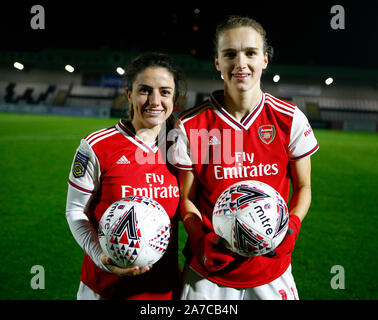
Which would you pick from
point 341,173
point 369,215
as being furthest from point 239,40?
point 341,173

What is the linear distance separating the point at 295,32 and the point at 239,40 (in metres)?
30.6

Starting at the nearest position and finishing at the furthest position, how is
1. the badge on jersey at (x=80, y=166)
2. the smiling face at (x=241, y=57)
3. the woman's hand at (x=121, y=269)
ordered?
the woman's hand at (x=121, y=269), the smiling face at (x=241, y=57), the badge on jersey at (x=80, y=166)

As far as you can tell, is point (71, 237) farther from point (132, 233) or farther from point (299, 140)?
point (299, 140)

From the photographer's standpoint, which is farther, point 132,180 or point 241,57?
point 132,180

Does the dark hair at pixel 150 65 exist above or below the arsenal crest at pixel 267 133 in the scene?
above

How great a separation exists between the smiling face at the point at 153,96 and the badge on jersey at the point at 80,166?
40 cm

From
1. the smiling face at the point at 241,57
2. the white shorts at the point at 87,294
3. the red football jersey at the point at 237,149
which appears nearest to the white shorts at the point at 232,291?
the red football jersey at the point at 237,149

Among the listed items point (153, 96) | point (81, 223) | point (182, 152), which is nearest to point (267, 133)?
point (182, 152)

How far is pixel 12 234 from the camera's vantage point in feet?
13.0

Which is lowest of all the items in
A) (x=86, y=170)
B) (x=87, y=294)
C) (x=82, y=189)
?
(x=87, y=294)

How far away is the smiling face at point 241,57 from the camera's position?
1695 millimetres

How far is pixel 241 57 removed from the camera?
5.52 feet

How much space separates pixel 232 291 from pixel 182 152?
0.82 m

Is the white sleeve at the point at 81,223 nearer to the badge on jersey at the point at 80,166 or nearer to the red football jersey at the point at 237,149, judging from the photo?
the badge on jersey at the point at 80,166
